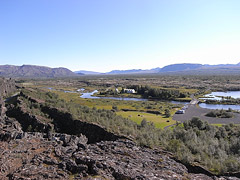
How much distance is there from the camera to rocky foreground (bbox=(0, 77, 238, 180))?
17.8 m

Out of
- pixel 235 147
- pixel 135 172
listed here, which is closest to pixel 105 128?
pixel 135 172

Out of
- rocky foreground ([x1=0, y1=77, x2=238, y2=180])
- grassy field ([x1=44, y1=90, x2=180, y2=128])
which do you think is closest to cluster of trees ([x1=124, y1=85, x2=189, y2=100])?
grassy field ([x1=44, y1=90, x2=180, y2=128])

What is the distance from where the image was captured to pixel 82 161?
65.3 ft

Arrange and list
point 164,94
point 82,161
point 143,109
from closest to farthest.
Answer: point 82,161 < point 143,109 < point 164,94

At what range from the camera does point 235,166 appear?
85.0 feet

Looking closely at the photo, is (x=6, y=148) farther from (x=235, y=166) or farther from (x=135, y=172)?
(x=235, y=166)

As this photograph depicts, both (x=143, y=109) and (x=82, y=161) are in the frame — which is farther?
(x=143, y=109)

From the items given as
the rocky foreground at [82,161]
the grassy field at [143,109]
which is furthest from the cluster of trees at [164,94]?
the rocky foreground at [82,161]

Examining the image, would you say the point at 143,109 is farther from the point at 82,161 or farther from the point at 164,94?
the point at 82,161

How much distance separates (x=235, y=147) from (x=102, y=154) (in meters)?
33.0

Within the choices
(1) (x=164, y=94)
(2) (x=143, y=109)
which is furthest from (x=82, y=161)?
(1) (x=164, y=94)

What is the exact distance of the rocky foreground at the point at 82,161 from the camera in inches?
701

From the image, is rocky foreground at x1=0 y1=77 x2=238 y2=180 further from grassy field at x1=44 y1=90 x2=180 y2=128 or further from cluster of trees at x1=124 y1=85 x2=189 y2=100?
cluster of trees at x1=124 y1=85 x2=189 y2=100

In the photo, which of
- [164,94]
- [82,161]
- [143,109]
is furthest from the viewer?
Result: [164,94]
